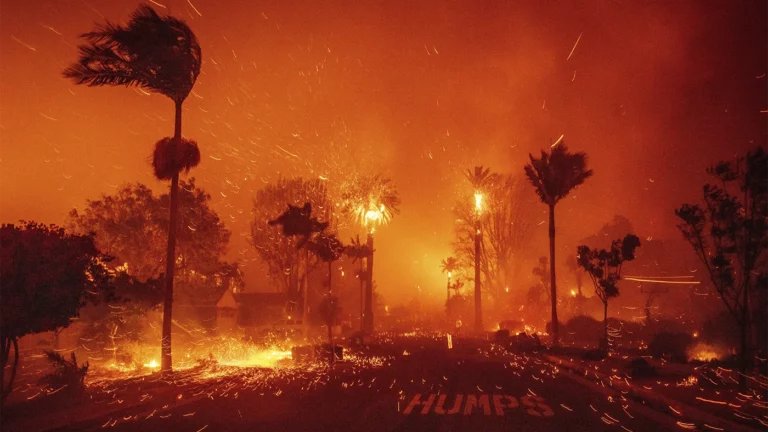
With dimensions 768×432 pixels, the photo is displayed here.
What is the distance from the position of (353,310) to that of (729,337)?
2571 inches

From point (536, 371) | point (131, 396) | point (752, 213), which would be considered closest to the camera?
point (131, 396)

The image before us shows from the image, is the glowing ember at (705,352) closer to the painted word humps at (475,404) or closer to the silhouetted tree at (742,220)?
the silhouetted tree at (742,220)

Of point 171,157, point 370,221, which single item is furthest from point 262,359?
point 370,221

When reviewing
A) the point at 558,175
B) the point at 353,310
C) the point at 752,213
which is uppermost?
the point at 558,175

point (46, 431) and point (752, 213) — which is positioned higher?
point (752, 213)

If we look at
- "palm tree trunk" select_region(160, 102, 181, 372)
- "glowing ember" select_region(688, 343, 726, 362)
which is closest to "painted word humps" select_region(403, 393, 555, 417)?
"palm tree trunk" select_region(160, 102, 181, 372)

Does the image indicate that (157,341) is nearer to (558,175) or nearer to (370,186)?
(558,175)

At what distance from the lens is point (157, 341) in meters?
26.2

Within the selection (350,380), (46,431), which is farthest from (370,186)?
(46,431)

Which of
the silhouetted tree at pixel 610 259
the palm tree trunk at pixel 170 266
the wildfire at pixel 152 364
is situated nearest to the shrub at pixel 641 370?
the silhouetted tree at pixel 610 259

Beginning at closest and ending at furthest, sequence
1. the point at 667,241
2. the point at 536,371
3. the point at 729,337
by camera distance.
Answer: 1. the point at 536,371
2. the point at 729,337
3. the point at 667,241

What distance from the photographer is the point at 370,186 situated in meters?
55.2

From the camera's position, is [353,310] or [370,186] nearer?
[370,186]

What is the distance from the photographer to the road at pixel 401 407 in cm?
1182
